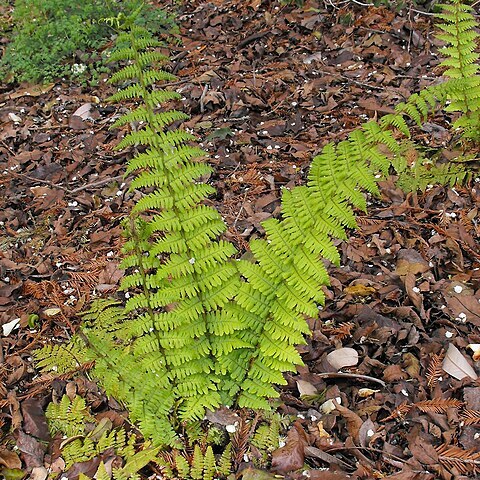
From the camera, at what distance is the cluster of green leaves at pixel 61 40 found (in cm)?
551

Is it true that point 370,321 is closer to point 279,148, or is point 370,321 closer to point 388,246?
point 388,246

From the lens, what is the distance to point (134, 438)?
8.13ft

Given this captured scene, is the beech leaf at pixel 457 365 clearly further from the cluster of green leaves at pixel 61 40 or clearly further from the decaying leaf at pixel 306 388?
the cluster of green leaves at pixel 61 40

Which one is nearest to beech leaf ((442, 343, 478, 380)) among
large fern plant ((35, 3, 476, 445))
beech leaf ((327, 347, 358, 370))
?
beech leaf ((327, 347, 358, 370))

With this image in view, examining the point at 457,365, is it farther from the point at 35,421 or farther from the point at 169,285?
the point at 35,421

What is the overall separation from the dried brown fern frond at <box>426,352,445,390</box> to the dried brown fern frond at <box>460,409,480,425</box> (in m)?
0.19

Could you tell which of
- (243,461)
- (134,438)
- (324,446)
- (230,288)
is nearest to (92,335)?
(134,438)

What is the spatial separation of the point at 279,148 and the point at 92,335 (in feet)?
7.69

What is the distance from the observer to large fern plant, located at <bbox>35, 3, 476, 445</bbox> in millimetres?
2287

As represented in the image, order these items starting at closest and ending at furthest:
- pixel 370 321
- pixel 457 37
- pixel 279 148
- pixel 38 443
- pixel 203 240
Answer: pixel 203 240 < pixel 38 443 < pixel 370 321 < pixel 457 37 < pixel 279 148

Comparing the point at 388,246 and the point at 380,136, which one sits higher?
the point at 380,136

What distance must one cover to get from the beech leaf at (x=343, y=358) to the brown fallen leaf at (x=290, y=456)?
479 millimetres

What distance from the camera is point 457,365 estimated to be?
2.67 m

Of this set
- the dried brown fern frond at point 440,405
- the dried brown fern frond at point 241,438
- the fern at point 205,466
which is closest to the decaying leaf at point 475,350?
the dried brown fern frond at point 440,405
